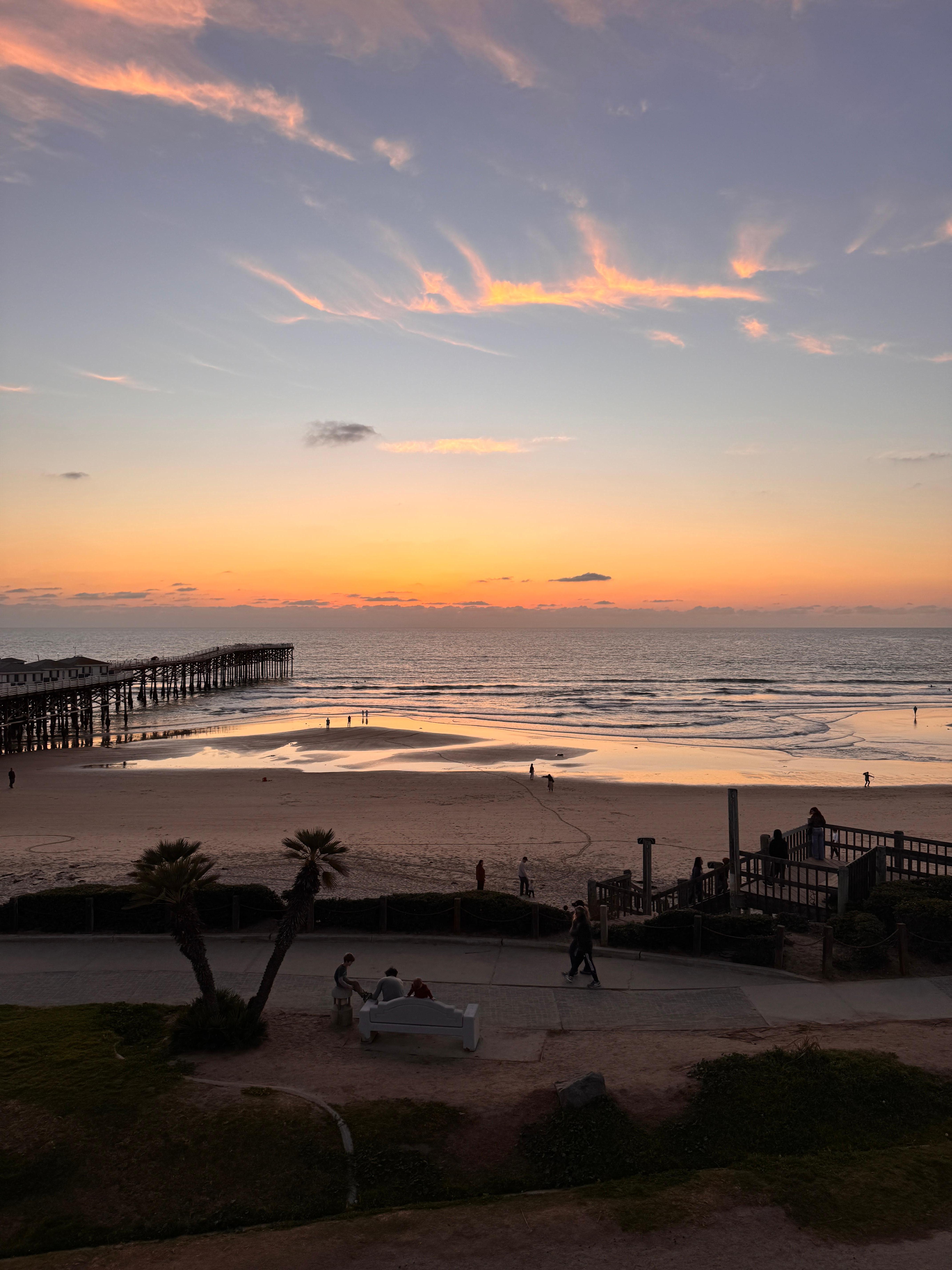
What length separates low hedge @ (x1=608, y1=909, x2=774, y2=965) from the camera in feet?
49.9

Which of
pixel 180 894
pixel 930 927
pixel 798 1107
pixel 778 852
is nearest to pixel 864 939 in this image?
pixel 930 927

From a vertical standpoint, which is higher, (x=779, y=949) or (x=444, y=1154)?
(x=444, y=1154)

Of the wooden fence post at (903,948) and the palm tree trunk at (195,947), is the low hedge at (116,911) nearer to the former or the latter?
the palm tree trunk at (195,947)

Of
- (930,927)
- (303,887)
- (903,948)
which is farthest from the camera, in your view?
(930,927)

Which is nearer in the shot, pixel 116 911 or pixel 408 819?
pixel 116 911

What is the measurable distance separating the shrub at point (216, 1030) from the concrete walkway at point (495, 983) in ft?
5.29

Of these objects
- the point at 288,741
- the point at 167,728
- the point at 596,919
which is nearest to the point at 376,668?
the point at 167,728

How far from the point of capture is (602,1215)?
25.1 ft

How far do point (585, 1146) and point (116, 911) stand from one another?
1207cm

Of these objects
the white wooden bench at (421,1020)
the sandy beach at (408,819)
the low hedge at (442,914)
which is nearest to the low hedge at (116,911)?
the low hedge at (442,914)

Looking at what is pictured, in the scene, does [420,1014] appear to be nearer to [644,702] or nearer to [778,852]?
[778,852]

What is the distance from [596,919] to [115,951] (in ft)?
33.0

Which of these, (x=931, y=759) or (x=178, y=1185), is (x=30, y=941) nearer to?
(x=178, y=1185)

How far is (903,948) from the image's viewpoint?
1447 centimetres
